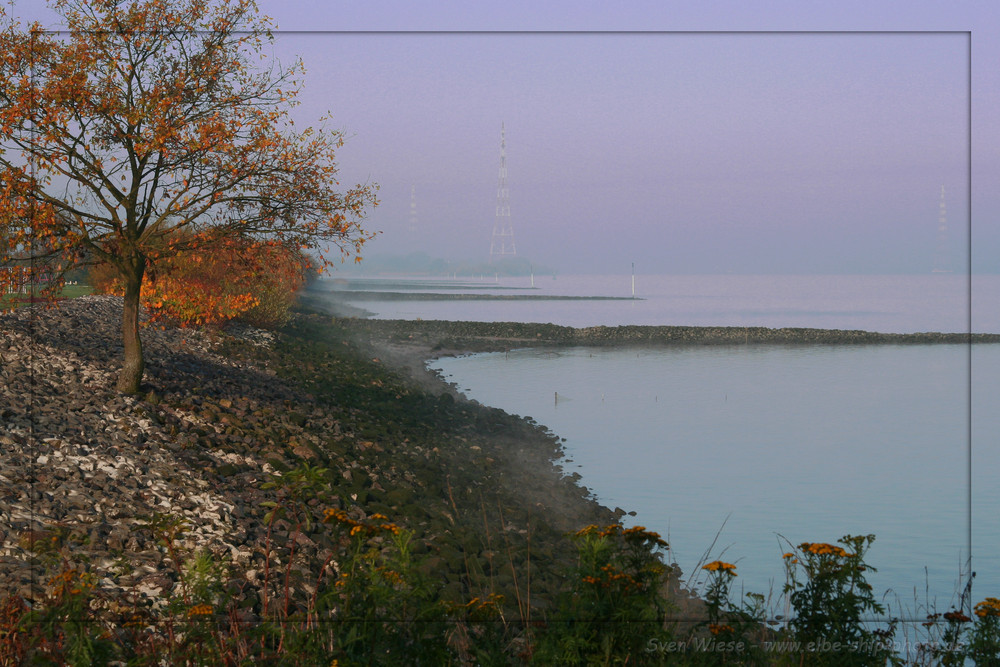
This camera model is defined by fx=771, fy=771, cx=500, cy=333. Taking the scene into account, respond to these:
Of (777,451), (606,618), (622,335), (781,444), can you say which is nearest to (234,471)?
(606,618)

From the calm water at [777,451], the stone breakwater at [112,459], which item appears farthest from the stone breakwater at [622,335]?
the stone breakwater at [112,459]

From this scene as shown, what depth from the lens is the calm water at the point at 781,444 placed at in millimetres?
10133

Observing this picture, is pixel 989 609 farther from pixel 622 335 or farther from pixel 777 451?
pixel 622 335

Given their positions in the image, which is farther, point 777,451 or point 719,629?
point 777,451

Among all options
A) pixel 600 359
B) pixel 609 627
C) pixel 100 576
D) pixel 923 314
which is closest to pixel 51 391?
pixel 100 576

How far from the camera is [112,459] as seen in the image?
24.7 ft

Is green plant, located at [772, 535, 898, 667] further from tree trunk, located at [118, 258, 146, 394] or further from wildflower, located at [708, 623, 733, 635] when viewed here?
tree trunk, located at [118, 258, 146, 394]

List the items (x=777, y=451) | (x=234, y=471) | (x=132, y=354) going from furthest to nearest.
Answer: (x=777, y=451)
(x=132, y=354)
(x=234, y=471)

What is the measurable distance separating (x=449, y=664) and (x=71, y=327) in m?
10.9

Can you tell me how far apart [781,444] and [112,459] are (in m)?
12.8

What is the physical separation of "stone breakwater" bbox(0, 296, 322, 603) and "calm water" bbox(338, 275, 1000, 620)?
4.61 m

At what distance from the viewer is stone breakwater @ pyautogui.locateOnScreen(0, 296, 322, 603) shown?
5.79m

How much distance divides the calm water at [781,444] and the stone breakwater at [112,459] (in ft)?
15.1

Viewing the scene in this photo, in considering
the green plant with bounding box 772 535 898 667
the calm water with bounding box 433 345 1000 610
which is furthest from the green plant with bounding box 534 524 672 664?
the calm water with bounding box 433 345 1000 610
